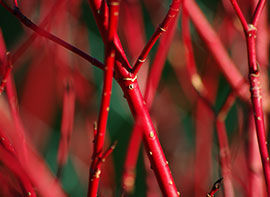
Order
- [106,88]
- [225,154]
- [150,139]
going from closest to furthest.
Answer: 1. [106,88]
2. [150,139]
3. [225,154]

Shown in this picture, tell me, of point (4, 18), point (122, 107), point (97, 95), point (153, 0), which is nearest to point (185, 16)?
point (153, 0)

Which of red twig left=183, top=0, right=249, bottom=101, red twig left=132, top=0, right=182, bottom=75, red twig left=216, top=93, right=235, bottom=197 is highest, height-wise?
red twig left=132, top=0, right=182, bottom=75

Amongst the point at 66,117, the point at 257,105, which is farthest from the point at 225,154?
the point at 66,117

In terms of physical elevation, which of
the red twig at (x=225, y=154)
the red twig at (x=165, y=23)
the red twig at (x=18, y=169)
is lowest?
the red twig at (x=225, y=154)

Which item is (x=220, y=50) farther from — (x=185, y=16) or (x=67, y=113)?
(x=67, y=113)

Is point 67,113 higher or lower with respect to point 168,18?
lower

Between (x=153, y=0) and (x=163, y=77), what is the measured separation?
0.68m

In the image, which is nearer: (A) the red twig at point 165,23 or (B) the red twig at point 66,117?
(A) the red twig at point 165,23

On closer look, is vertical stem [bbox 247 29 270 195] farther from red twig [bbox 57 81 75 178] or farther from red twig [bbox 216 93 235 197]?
red twig [bbox 57 81 75 178]

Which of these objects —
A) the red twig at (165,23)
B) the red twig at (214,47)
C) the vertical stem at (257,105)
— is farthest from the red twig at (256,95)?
the red twig at (214,47)

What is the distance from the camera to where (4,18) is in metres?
2.04

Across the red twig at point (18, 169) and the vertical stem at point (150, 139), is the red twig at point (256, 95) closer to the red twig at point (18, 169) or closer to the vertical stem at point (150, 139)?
the vertical stem at point (150, 139)

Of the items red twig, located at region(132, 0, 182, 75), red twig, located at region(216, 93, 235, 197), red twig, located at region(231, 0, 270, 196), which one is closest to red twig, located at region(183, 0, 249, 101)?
red twig, located at region(216, 93, 235, 197)

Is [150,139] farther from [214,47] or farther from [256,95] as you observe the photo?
[214,47]
